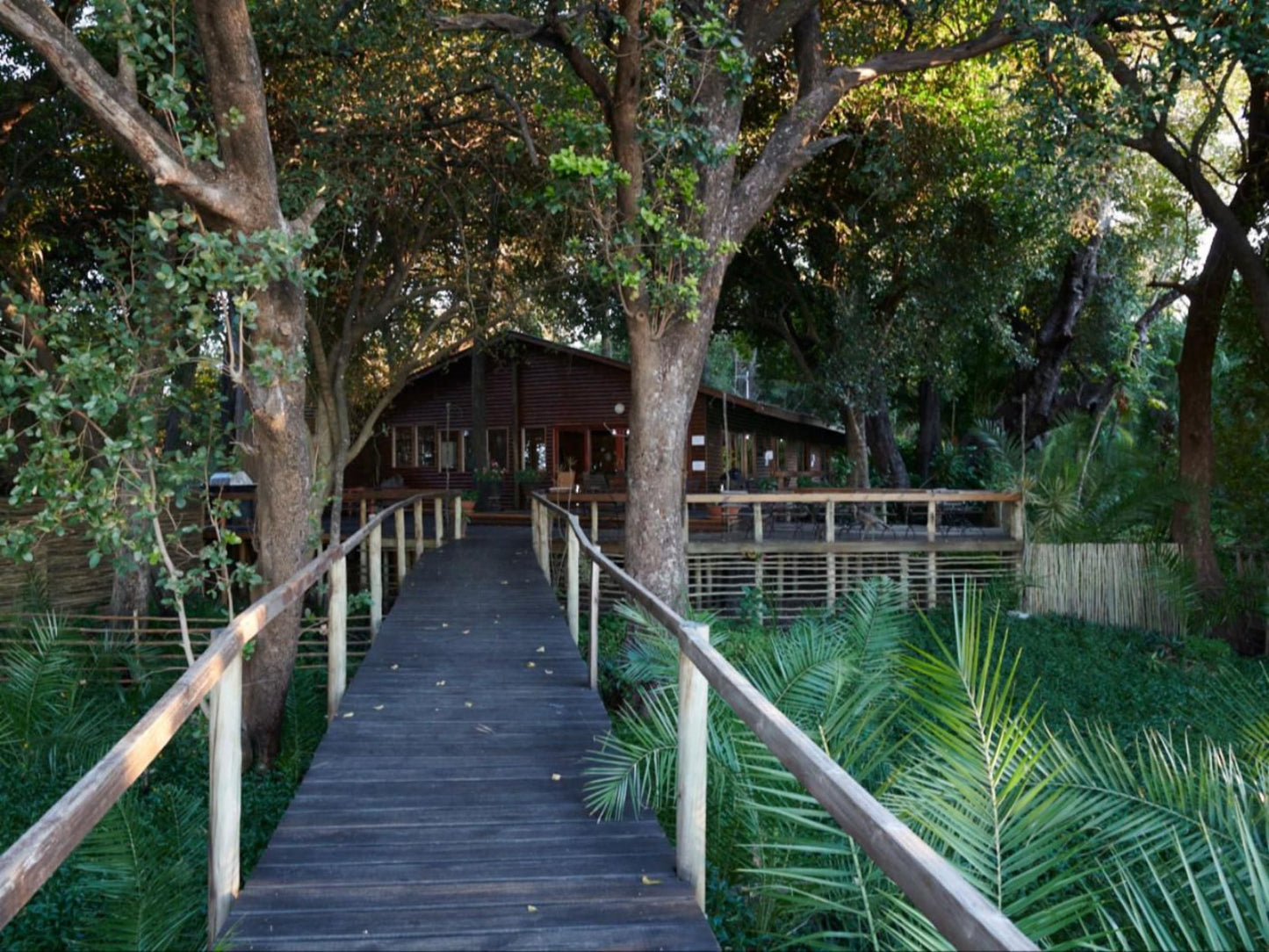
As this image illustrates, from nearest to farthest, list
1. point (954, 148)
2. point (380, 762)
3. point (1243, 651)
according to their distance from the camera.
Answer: point (380, 762) < point (1243, 651) < point (954, 148)

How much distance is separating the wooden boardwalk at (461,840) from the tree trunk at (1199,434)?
35.4 feet

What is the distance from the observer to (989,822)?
276cm

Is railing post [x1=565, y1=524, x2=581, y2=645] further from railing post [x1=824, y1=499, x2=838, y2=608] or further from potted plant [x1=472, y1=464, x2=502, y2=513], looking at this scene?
potted plant [x1=472, y1=464, x2=502, y2=513]

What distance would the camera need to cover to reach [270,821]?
6852 mm

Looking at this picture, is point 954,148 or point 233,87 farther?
point 954,148

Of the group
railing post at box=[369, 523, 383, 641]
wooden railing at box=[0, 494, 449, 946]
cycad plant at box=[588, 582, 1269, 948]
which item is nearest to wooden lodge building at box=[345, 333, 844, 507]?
railing post at box=[369, 523, 383, 641]

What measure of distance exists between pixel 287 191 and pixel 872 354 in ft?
37.9

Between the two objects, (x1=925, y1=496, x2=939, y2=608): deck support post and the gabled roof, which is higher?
the gabled roof

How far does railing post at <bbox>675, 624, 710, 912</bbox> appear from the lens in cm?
333

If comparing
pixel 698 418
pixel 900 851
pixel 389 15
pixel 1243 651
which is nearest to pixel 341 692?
pixel 900 851

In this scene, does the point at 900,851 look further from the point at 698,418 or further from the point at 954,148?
the point at 698,418

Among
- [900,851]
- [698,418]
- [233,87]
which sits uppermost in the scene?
[233,87]

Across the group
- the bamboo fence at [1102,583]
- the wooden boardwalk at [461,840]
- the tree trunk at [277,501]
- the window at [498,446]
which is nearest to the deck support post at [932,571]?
the bamboo fence at [1102,583]

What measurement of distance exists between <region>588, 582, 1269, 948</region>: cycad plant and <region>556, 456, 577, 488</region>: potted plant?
1710cm
